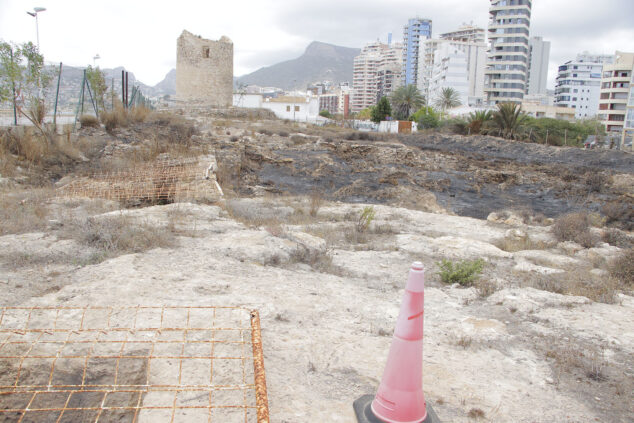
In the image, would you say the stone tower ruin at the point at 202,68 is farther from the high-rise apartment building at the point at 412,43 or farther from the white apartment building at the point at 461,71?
the high-rise apartment building at the point at 412,43

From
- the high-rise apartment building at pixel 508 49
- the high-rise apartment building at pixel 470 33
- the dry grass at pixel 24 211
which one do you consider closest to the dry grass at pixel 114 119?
the dry grass at pixel 24 211

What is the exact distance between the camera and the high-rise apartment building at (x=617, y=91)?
2581 inches

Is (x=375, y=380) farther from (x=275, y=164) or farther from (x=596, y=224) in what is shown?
(x=275, y=164)

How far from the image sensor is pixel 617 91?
66.6 meters

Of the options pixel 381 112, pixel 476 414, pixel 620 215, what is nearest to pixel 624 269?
pixel 476 414

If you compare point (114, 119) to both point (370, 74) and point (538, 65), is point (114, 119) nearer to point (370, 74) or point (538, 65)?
point (370, 74)

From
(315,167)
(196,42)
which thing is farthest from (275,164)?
(196,42)

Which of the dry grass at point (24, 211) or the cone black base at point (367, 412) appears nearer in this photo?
the cone black base at point (367, 412)

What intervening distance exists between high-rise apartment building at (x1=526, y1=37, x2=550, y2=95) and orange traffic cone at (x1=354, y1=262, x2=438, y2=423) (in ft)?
618

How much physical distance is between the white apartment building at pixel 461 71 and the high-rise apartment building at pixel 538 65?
85107 mm

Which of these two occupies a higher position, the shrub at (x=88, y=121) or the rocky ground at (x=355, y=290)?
the shrub at (x=88, y=121)

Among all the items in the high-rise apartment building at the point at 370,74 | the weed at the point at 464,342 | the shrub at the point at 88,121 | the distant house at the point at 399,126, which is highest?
the high-rise apartment building at the point at 370,74

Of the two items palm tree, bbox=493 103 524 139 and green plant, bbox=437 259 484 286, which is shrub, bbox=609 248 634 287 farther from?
palm tree, bbox=493 103 524 139

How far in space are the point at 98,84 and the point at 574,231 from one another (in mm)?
21452
